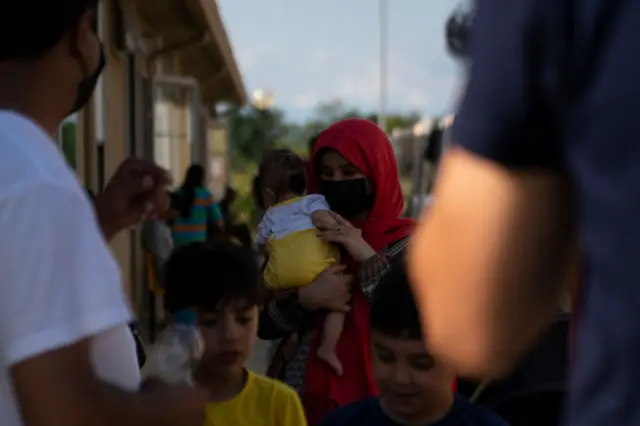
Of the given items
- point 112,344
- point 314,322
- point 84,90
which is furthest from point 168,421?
point 314,322

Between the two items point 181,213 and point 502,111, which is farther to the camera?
point 181,213

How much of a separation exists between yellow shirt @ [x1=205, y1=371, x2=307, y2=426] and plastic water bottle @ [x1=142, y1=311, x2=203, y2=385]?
13 cm

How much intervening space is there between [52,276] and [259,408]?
1.47 meters

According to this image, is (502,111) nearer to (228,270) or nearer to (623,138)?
(623,138)

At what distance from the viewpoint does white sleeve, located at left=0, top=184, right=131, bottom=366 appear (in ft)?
4.42

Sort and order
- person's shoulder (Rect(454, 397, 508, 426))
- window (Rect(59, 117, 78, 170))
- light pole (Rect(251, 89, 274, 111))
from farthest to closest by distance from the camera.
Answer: light pole (Rect(251, 89, 274, 111)), window (Rect(59, 117, 78, 170)), person's shoulder (Rect(454, 397, 508, 426))

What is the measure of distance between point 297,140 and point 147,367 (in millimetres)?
47741

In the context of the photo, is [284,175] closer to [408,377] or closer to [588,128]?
[408,377]

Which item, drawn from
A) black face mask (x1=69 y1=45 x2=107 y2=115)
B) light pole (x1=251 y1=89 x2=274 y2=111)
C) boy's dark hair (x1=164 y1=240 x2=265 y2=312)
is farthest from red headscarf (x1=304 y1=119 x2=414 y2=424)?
light pole (x1=251 y1=89 x2=274 y2=111)

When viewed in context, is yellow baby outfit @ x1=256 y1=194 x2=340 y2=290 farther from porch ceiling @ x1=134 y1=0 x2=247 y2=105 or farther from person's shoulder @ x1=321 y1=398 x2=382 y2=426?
porch ceiling @ x1=134 y1=0 x2=247 y2=105

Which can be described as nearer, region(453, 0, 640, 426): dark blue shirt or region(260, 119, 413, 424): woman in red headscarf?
region(453, 0, 640, 426): dark blue shirt

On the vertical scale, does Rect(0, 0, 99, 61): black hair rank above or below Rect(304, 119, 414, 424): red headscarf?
above

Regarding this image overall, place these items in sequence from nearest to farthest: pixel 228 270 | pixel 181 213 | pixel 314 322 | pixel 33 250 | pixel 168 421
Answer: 1. pixel 33 250
2. pixel 168 421
3. pixel 228 270
4. pixel 314 322
5. pixel 181 213

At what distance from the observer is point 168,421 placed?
4.79 feet
